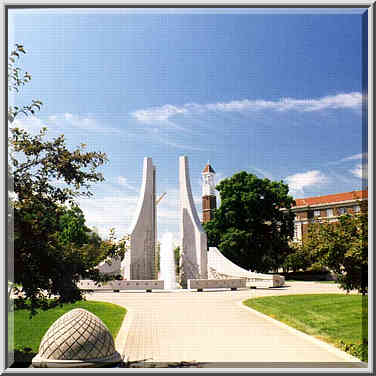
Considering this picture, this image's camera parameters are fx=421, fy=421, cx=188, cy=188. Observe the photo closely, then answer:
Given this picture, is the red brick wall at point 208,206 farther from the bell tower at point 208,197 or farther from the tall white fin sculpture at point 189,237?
the tall white fin sculpture at point 189,237

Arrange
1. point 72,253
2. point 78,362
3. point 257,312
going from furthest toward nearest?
point 257,312 < point 72,253 < point 78,362

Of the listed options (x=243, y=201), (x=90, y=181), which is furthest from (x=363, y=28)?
(x=243, y=201)

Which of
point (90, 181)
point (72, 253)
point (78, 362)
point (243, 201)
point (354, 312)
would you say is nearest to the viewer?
point (78, 362)

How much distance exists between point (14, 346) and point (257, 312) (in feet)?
15.2

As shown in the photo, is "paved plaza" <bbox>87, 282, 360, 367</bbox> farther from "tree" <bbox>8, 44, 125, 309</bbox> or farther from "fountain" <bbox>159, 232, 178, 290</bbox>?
"fountain" <bbox>159, 232, 178, 290</bbox>

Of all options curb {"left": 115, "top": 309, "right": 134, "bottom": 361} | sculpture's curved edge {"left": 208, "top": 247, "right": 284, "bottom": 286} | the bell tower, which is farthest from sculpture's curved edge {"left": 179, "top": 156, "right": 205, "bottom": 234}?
curb {"left": 115, "top": 309, "right": 134, "bottom": 361}

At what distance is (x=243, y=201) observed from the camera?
20766 millimetres

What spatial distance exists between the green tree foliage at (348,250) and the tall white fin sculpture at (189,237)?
10.1m

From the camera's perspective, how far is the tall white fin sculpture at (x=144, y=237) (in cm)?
1435

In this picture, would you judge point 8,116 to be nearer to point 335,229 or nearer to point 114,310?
point 335,229

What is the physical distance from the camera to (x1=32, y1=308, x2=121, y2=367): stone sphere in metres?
4.25

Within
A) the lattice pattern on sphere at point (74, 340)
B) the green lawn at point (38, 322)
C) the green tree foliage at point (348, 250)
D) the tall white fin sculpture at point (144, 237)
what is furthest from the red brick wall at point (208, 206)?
the lattice pattern on sphere at point (74, 340)

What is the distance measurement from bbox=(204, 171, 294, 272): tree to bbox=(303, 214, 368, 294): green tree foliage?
13735mm

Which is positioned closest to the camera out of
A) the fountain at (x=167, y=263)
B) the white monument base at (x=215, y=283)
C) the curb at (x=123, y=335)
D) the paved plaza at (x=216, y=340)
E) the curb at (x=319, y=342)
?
the curb at (x=319, y=342)
